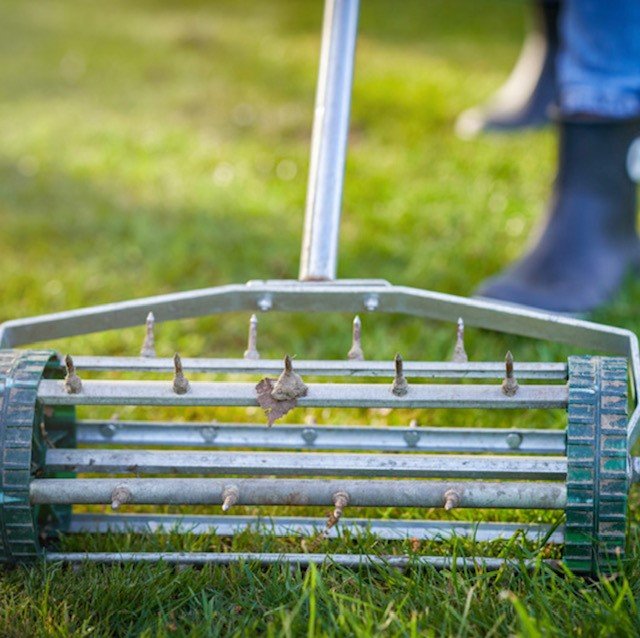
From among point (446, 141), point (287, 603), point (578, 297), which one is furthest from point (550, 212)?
point (287, 603)

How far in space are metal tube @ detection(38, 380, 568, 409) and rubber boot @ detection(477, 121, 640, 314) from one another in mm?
1212

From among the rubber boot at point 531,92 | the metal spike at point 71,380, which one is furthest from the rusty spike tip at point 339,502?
the rubber boot at point 531,92

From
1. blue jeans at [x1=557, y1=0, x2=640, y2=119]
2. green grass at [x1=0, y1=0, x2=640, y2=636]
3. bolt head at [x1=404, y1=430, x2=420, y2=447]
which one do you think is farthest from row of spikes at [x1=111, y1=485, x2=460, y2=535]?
blue jeans at [x1=557, y1=0, x2=640, y2=119]

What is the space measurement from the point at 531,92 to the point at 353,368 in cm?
334

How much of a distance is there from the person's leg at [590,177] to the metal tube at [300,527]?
1183 mm

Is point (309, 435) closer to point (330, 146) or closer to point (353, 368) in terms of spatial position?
point (353, 368)

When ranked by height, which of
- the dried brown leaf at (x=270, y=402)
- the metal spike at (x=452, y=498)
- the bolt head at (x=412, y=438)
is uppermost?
the dried brown leaf at (x=270, y=402)

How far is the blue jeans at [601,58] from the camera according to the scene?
272cm

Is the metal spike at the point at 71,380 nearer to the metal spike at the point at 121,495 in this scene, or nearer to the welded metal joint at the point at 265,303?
the metal spike at the point at 121,495

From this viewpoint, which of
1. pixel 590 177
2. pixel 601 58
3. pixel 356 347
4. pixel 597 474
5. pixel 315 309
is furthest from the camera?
pixel 590 177

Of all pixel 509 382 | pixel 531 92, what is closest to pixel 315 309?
pixel 509 382

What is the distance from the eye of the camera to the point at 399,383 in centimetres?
164

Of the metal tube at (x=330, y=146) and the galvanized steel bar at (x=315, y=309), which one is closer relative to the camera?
the galvanized steel bar at (x=315, y=309)

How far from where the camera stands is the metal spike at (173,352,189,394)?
1627mm
